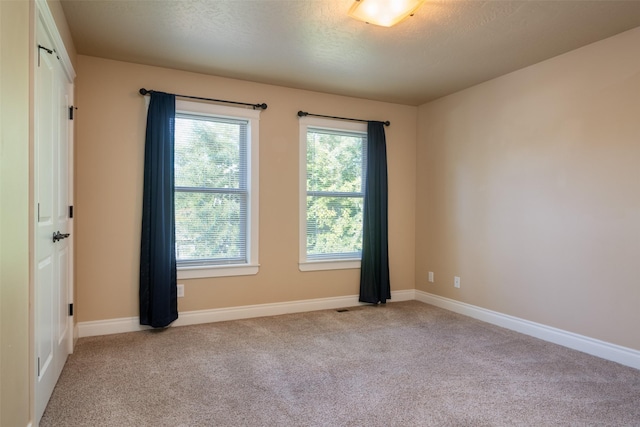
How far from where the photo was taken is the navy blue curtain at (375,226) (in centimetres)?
451

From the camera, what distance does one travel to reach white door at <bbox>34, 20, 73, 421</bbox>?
1.98 metres

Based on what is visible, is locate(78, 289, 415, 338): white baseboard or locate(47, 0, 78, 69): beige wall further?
locate(78, 289, 415, 338): white baseboard

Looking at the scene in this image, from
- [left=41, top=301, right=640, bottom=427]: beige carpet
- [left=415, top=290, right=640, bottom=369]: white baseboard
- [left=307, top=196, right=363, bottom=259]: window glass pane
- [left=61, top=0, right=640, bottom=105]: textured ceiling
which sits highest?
[left=61, top=0, right=640, bottom=105]: textured ceiling

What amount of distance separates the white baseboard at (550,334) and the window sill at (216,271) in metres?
2.31

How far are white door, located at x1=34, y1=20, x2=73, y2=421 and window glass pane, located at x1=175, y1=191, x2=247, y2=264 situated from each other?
102 centimetres

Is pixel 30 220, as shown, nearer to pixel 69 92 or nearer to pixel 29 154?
pixel 29 154

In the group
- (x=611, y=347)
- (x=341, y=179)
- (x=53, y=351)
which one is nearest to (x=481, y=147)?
(x=341, y=179)

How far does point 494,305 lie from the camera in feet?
12.6

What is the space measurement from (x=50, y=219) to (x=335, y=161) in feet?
9.66

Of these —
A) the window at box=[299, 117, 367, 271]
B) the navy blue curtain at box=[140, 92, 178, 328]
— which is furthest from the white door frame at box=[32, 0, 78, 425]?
the window at box=[299, 117, 367, 271]

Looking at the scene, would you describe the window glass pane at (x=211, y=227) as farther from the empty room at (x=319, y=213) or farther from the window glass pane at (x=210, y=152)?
the window glass pane at (x=210, y=152)

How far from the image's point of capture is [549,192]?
3.35m

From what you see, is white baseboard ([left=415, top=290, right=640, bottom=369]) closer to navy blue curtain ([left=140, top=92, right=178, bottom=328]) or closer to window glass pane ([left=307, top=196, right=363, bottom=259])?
window glass pane ([left=307, top=196, right=363, bottom=259])

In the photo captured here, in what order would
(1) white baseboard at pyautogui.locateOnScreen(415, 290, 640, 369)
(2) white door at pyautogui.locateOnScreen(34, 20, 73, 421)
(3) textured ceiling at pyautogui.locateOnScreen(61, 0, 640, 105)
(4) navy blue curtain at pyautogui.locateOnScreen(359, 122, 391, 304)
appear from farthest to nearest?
(4) navy blue curtain at pyautogui.locateOnScreen(359, 122, 391, 304), (1) white baseboard at pyautogui.locateOnScreen(415, 290, 640, 369), (3) textured ceiling at pyautogui.locateOnScreen(61, 0, 640, 105), (2) white door at pyautogui.locateOnScreen(34, 20, 73, 421)
